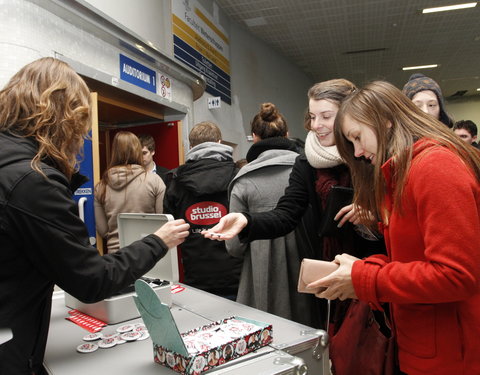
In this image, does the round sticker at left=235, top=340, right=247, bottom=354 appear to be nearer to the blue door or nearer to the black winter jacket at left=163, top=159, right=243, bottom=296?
the black winter jacket at left=163, top=159, right=243, bottom=296

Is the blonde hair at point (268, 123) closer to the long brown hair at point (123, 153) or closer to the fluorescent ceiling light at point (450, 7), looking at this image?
the long brown hair at point (123, 153)

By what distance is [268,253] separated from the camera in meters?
2.12

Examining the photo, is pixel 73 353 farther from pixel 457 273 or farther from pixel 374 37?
pixel 374 37

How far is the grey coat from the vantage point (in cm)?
210

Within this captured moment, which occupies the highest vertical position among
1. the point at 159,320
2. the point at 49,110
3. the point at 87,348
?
the point at 49,110

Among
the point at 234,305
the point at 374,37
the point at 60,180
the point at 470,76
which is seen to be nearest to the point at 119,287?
the point at 60,180

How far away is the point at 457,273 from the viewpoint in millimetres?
905

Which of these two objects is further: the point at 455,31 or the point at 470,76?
the point at 470,76

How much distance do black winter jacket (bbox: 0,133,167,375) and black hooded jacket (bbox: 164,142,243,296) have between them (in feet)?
4.80

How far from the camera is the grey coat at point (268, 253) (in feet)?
6.88

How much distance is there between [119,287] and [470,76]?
12.9 m

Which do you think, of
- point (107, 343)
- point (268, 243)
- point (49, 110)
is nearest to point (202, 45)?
point (268, 243)

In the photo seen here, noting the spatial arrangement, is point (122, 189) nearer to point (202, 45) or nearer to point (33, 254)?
point (33, 254)

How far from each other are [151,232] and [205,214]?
2.92 feet
